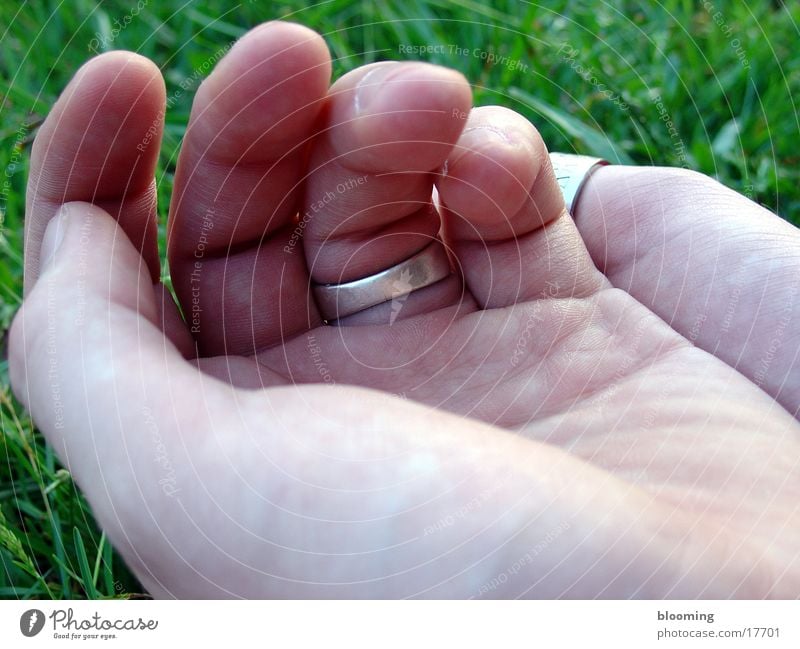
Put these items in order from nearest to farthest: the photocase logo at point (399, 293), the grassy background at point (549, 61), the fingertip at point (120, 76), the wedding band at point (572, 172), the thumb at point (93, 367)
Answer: the thumb at point (93, 367)
the fingertip at point (120, 76)
the photocase logo at point (399, 293)
the wedding band at point (572, 172)
the grassy background at point (549, 61)

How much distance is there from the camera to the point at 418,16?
3.40ft

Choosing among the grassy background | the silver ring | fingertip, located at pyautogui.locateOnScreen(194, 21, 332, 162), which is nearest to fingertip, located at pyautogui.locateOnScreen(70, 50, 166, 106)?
fingertip, located at pyautogui.locateOnScreen(194, 21, 332, 162)

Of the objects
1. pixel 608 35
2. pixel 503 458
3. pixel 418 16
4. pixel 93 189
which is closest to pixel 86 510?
pixel 93 189

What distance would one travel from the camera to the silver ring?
0.68m

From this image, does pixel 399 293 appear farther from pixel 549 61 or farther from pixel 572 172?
pixel 549 61

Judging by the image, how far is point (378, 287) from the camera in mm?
684

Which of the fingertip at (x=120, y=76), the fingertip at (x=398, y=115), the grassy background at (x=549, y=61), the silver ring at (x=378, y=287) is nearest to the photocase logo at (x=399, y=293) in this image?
the silver ring at (x=378, y=287)

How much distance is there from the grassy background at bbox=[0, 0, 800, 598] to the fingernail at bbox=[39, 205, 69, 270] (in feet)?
1.00
